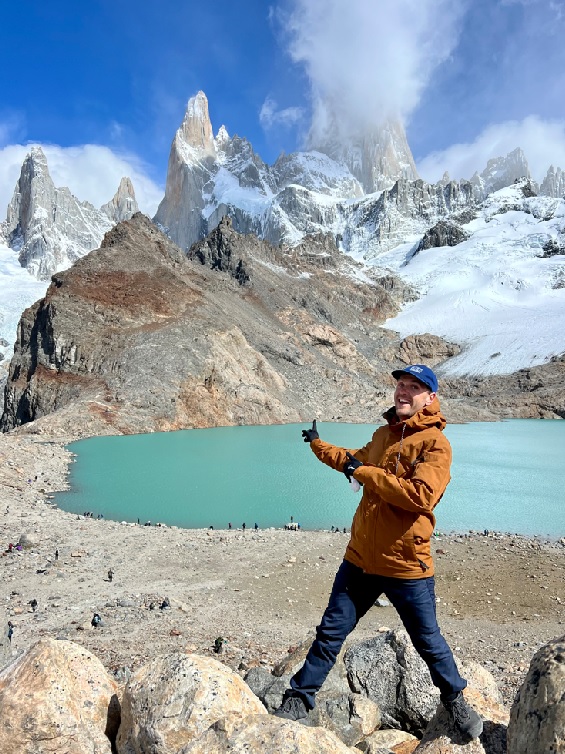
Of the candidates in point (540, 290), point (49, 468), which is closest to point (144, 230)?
point (49, 468)

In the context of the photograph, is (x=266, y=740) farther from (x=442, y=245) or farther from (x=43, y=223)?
(x=43, y=223)

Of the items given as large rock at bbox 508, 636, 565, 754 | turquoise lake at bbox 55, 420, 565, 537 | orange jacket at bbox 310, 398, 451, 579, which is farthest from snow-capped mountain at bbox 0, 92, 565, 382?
large rock at bbox 508, 636, 565, 754

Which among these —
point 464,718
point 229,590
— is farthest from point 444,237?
point 464,718

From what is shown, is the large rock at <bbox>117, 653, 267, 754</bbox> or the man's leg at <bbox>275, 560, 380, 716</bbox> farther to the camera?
the man's leg at <bbox>275, 560, 380, 716</bbox>

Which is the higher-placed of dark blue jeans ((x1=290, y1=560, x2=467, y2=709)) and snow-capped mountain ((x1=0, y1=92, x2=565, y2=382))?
snow-capped mountain ((x1=0, y1=92, x2=565, y2=382))

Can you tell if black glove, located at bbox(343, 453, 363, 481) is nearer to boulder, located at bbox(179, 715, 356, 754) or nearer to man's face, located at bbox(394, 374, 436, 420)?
man's face, located at bbox(394, 374, 436, 420)
